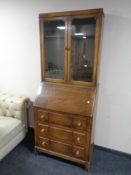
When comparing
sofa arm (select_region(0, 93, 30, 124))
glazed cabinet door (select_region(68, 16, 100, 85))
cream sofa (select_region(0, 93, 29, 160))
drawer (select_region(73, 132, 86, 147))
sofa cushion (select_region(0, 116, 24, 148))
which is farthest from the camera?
sofa arm (select_region(0, 93, 30, 124))

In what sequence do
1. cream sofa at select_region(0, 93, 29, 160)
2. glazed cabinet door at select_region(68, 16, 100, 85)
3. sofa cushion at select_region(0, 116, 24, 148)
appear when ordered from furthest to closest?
cream sofa at select_region(0, 93, 29, 160) < sofa cushion at select_region(0, 116, 24, 148) < glazed cabinet door at select_region(68, 16, 100, 85)

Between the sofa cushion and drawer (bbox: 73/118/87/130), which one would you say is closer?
drawer (bbox: 73/118/87/130)

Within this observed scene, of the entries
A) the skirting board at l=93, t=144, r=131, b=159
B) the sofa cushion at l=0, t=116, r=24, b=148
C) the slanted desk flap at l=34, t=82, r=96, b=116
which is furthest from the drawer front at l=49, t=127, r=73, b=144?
the skirting board at l=93, t=144, r=131, b=159

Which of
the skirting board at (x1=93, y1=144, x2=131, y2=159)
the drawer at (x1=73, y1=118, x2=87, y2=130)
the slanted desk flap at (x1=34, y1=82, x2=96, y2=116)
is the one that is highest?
the slanted desk flap at (x1=34, y1=82, x2=96, y2=116)

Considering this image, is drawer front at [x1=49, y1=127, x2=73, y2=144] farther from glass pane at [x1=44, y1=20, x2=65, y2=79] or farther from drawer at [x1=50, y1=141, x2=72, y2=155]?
glass pane at [x1=44, y1=20, x2=65, y2=79]

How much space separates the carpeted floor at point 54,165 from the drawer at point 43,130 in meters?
0.36

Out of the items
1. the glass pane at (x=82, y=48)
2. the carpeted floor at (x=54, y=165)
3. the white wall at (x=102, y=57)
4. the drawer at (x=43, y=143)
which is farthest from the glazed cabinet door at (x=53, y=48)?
the carpeted floor at (x=54, y=165)

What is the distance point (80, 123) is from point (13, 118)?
1.12 meters

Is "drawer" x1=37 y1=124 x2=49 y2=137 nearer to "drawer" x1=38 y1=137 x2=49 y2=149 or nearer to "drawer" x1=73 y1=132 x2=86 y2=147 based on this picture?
"drawer" x1=38 y1=137 x2=49 y2=149

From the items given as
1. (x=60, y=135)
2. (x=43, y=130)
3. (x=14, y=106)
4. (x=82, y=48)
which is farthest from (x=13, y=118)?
(x=82, y=48)

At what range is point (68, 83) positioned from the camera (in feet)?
6.68

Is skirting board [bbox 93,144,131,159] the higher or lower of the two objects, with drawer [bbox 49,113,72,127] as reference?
lower

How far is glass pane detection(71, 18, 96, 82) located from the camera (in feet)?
6.07

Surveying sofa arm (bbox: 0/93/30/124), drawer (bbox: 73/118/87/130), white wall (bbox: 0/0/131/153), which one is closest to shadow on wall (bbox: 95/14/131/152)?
white wall (bbox: 0/0/131/153)
